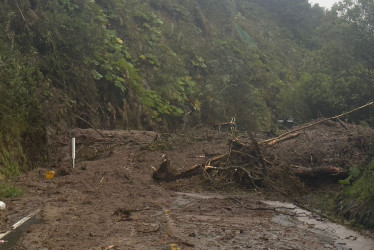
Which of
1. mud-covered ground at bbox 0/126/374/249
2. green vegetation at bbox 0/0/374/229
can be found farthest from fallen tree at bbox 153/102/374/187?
green vegetation at bbox 0/0/374/229

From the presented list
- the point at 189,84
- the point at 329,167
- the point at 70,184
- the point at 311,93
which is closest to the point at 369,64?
the point at 311,93

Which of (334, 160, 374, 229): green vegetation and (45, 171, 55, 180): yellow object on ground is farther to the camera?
(45, 171, 55, 180): yellow object on ground

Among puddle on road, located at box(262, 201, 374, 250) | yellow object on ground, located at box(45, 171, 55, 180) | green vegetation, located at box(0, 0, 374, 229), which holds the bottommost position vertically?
puddle on road, located at box(262, 201, 374, 250)

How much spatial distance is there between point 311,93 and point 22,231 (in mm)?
21106

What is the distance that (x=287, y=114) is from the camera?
91.8 ft

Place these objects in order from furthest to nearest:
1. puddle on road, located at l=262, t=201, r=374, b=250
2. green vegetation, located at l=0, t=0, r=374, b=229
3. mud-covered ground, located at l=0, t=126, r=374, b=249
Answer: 1. green vegetation, located at l=0, t=0, r=374, b=229
2. puddle on road, located at l=262, t=201, r=374, b=250
3. mud-covered ground, located at l=0, t=126, r=374, b=249

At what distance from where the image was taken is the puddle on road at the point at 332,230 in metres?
6.56

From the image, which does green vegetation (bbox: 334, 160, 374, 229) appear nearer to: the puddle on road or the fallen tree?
the puddle on road

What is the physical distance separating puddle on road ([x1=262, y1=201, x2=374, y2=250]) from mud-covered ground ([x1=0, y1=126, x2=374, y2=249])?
0.13ft

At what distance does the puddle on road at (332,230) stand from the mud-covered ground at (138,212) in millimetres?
38

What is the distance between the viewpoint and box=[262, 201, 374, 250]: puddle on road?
258 inches

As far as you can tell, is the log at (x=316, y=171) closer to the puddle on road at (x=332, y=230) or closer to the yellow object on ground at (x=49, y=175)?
the puddle on road at (x=332, y=230)

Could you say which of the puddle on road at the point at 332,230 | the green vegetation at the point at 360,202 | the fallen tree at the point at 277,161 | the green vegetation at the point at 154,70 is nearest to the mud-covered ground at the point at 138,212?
the puddle on road at the point at 332,230

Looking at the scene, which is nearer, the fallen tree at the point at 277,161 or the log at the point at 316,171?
the log at the point at 316,171
